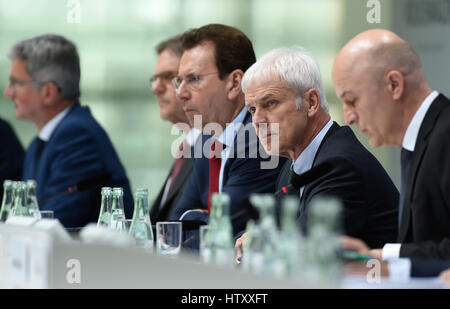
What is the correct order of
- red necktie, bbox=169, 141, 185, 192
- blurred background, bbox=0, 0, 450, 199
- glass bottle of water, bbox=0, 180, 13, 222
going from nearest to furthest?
glass bottle of water, bbox=0, 180, 13, 222
red necktie, bbox=169, 141, 185, 192
blurred background, bbox=0, 0, 450, 199

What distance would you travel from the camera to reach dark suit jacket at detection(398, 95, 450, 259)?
5.98 feet

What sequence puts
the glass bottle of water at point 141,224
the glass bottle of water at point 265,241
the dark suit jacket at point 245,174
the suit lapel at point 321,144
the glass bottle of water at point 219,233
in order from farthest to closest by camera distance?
the dark suit jacket at point 245,174
the suit lapel at point 321,144
the glass bottle of water at point 141,224
the glass bottle of water at point 219,233
the glass bottle of water at point 265,241

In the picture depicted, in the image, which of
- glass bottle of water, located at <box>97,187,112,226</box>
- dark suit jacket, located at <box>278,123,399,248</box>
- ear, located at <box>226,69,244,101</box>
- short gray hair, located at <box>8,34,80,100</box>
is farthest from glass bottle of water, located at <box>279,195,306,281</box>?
short gray hair, located at <box>8,34,80,100</box>

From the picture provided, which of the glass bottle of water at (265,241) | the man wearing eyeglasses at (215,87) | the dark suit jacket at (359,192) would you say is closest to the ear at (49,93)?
the man wearing eyeglasses at (215,87)

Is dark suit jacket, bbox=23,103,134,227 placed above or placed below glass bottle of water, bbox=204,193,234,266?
below

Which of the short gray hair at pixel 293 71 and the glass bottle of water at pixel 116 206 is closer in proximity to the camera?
the glass bottle of water at pixel 116 206

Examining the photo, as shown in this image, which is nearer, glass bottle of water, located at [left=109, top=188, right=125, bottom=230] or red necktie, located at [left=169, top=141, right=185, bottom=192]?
glass bottle of water, located at [left=109, top=188, right=125, bottom=230]

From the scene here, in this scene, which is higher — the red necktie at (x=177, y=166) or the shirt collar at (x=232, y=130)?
the shirt collar at (x=232, y=130)

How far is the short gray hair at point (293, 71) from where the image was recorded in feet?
7.71

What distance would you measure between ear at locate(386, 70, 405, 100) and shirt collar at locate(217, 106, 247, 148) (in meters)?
0.94

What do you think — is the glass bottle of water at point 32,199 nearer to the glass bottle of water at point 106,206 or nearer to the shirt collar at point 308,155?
the glass bottle of water at point 106,206

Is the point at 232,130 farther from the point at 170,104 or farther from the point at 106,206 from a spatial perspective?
the point at 170,104

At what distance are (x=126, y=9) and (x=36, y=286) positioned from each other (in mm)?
4079

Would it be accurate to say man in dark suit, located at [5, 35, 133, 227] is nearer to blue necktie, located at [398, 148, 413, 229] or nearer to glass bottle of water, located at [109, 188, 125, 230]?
glass bottle of water, located at [109, 188, 125, 230]
